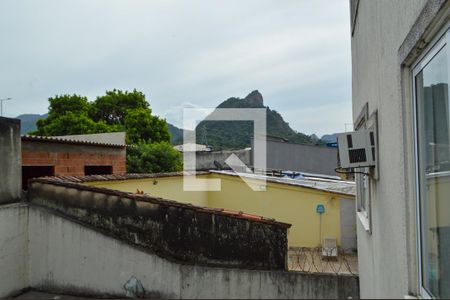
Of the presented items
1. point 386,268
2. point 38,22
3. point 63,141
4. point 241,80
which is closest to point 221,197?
point 241,80

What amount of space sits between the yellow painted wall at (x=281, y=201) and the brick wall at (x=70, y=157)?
2.02 m

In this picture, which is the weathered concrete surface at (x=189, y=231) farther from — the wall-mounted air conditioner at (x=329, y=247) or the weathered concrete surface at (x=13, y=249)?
the wall-mounted air conditioner at (x=329, y=247)

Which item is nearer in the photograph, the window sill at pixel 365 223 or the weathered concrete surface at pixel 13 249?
the window sill at pixel 365 223

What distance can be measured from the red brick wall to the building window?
997 centimetres

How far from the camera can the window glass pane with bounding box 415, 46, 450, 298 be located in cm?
184

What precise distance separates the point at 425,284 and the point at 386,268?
23.4 inches

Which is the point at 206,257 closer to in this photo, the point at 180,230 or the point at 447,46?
the point at 180,230

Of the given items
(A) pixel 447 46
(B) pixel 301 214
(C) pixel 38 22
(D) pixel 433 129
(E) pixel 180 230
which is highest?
(C) pixel 38 22

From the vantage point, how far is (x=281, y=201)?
1210 centimetres

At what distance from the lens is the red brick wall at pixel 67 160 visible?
9.78 metres

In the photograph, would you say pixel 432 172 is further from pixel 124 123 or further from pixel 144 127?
pixel 124 123

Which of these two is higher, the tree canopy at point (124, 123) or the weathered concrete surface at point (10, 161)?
the tree canopy at point (124, 123)

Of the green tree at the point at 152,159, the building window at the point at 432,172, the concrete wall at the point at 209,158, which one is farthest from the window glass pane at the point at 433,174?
the concrete wall at the point at 209,158

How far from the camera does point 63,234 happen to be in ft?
16.8
